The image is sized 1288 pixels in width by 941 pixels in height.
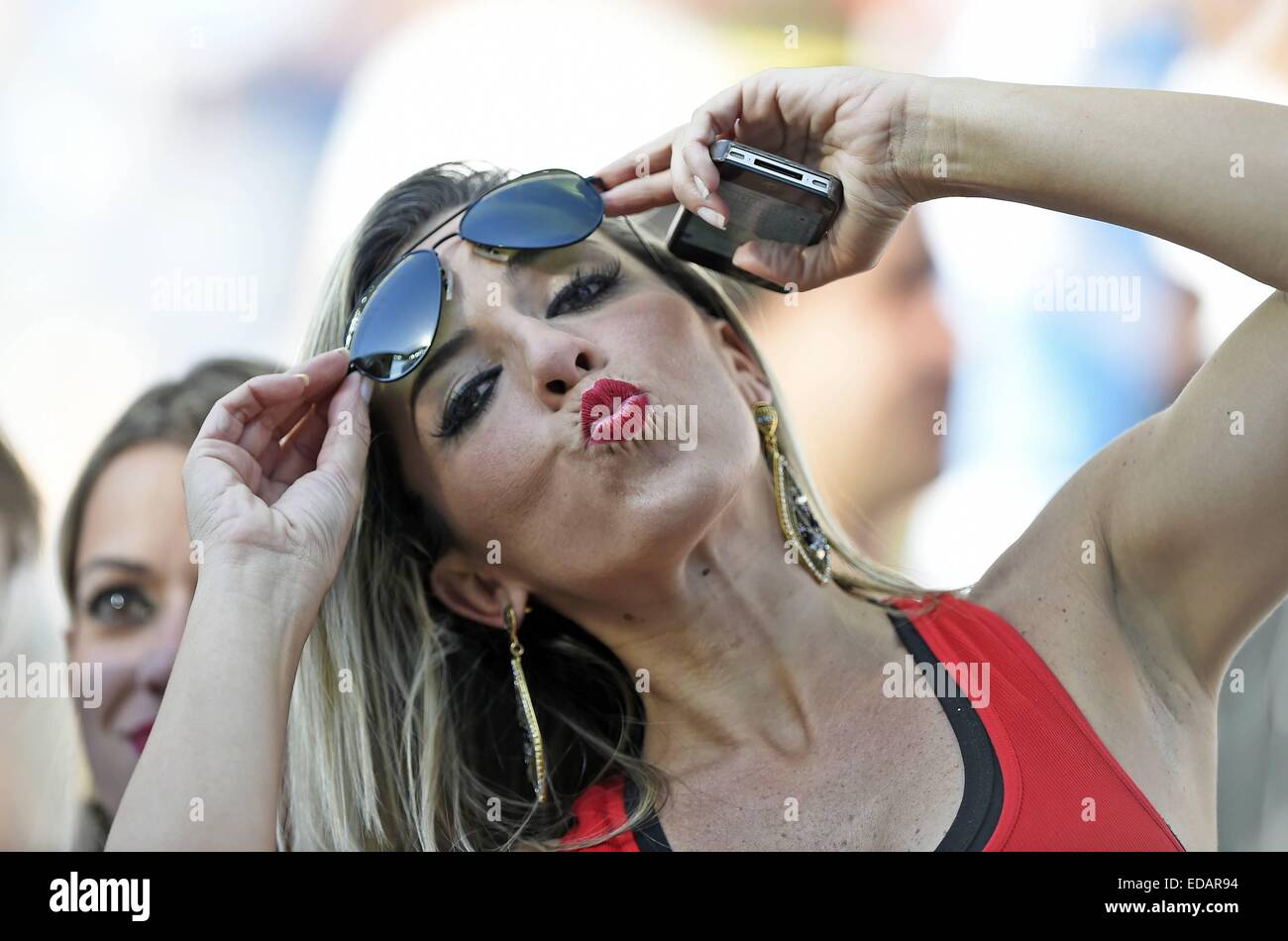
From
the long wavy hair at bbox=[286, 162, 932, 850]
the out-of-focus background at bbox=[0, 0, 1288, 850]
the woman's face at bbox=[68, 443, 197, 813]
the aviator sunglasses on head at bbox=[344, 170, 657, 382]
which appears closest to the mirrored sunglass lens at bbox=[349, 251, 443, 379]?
the aviator sunglasses on head at bbox=[344, 170, 657, 382]

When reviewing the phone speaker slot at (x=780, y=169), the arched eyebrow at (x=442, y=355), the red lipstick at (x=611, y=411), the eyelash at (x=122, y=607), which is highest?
the phone speaker slot at (x=780, y=169)

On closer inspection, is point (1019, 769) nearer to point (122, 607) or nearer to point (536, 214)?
point (536, 214)

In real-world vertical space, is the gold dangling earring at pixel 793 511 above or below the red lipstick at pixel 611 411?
below

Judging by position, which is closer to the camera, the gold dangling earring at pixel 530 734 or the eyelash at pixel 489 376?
the eyelash at pixel 489 376

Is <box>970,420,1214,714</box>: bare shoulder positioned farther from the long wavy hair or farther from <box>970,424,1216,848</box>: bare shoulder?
the long wavy hair

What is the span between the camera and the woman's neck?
202 centimetres

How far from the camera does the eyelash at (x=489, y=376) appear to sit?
194 cm

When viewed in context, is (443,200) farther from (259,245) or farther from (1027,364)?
(1027,364)

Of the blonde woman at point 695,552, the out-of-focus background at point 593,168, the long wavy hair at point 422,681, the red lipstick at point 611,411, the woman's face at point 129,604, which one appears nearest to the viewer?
the blonde woman at point 695,552

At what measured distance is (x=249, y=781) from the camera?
1.51 m

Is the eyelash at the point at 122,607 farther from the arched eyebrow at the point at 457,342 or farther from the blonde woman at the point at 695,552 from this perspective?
the arched eyebrow at the point at 457,342

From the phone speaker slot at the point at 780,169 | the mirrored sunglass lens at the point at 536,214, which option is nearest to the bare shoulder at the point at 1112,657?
the phone speaker slot at the point at 780,169

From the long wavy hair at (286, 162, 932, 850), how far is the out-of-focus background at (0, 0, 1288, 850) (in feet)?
4.13

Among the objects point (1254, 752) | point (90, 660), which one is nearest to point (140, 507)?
point (90, 660)
